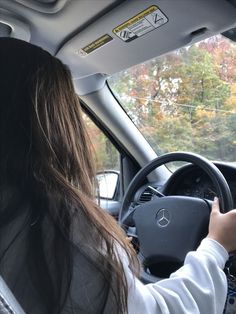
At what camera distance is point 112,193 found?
2572 mm

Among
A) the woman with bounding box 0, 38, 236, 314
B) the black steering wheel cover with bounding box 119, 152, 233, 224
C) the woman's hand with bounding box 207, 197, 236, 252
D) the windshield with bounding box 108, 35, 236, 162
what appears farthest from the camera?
the windshield with bounding box 108, 35, 236, 162

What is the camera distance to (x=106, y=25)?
5.29 ft

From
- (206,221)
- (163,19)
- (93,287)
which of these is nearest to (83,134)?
(93,287)

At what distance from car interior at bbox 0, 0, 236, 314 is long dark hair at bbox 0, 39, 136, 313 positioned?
0.14m

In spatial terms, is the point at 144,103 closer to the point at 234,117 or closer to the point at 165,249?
the point at 234,117

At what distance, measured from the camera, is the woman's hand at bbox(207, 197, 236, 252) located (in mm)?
1041

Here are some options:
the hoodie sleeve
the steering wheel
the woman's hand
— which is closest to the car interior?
the steering wheel

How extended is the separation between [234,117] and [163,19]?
1.85 ft

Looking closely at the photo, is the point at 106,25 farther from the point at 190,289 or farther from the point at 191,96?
the point at 190,289

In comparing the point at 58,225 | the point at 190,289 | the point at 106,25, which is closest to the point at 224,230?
the point at 190,289

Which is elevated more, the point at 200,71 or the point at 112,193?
the point at 200,71

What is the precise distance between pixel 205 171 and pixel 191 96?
62 centimetres

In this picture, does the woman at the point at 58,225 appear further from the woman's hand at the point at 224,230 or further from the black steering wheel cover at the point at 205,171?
the black steering wheel cover at the point at 205,171

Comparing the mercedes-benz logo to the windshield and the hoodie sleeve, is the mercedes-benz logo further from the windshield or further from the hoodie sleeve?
the windshield
